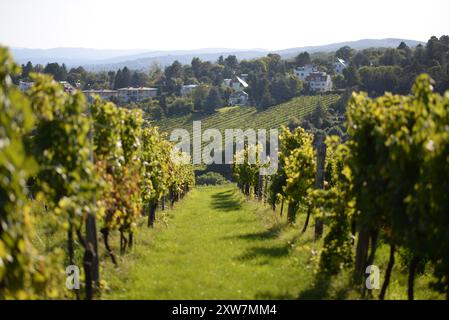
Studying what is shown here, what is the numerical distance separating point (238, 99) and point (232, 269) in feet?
439

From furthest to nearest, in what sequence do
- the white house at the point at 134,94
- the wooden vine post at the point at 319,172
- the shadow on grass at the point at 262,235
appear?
the white house at the point at 134,94 → the shadow on grass at the point at 262,235 → the wooden vine post at the point at 319,172

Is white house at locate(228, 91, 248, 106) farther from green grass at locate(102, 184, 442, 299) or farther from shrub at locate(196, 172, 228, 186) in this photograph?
green grass at locate(102, 184, 442, 299)

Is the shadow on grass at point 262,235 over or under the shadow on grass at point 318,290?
under

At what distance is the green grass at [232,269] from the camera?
11.1 m

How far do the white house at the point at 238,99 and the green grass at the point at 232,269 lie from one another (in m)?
124

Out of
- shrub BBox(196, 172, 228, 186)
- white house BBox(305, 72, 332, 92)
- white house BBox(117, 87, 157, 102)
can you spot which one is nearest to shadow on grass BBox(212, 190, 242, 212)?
shrub BBox(196, 172, 228, 186)

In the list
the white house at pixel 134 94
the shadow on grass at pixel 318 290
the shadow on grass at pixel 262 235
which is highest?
the shadow on grass at pixel 318 290

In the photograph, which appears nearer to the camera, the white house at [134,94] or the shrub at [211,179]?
the shrub at [211,179]

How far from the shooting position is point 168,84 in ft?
593

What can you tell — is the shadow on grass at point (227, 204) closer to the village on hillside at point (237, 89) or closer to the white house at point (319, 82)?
the village on hillside at point (237, 89)

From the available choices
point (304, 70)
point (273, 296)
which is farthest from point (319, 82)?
point (273, 296)

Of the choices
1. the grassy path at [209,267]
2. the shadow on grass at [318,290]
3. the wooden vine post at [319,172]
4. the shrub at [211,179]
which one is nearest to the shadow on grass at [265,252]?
the grassy path at [209,267]

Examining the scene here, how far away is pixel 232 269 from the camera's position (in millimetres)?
13438
